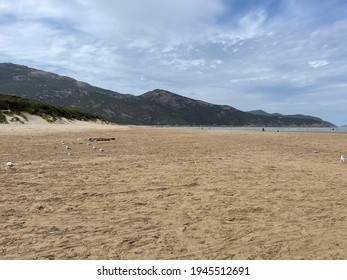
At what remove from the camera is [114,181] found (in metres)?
10.3

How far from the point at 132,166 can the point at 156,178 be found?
266 cm

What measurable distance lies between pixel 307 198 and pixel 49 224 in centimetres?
649

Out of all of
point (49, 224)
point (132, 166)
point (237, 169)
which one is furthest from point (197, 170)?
point (49, 224)

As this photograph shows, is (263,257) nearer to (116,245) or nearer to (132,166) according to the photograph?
(116,245)

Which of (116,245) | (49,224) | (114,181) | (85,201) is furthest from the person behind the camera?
(114,181)

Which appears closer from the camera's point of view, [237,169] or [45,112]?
[237,169]

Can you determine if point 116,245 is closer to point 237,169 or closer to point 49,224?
point 49,224

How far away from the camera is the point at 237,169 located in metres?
12.8

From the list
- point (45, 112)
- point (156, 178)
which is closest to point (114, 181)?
point (156, 178)

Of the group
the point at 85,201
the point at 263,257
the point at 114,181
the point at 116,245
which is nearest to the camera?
the point at 263,257

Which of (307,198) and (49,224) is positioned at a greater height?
(307,198)
